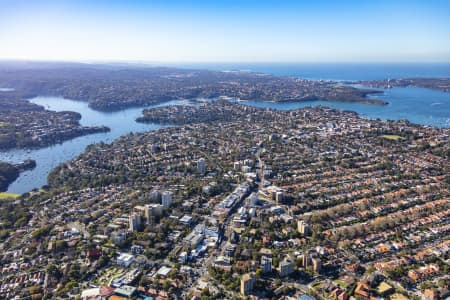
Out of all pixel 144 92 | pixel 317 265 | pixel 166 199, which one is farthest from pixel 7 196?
pixel 144 92

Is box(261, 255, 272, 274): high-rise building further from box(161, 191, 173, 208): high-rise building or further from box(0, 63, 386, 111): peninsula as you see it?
box(0, 63, 386, 111): peninsula

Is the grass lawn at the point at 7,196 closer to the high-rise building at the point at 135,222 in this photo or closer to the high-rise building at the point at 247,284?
the high-rise building at the point at 135,222

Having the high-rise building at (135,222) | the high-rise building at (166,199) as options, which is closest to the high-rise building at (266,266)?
the high-rise building at (135,222)

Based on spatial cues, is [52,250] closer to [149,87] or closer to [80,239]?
[80,239]

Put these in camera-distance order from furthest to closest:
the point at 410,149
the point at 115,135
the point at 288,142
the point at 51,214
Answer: the point at 115,135 < the point at 288,142 < the point at 410,149 < the point at 51,214

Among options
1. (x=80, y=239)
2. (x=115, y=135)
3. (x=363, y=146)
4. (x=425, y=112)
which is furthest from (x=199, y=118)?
(x=425, y=112)

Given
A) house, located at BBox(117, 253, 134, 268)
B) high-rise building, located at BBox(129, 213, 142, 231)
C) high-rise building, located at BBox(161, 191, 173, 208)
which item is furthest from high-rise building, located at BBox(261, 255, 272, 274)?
high-rise building, located at BBox(161, 191, 173, 208)

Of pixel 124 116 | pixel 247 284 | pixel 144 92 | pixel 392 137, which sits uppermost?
pixel 144 92

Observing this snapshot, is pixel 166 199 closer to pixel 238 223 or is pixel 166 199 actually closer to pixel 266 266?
pixel 238 223

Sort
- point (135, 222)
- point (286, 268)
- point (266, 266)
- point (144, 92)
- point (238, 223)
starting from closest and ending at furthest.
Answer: point (286, 268) → point (266, 266) → point (135, 222) → point (238, 223) → point (144, 92)
